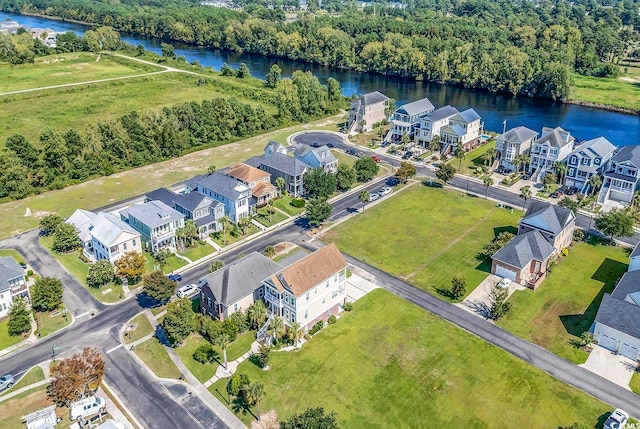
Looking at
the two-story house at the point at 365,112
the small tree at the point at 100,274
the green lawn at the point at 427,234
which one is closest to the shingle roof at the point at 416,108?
the two-story house at the point at 365,112

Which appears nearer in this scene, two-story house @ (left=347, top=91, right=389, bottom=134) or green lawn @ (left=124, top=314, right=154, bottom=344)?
green lawn @ (left=124, top=314, right=154, bottom=344)

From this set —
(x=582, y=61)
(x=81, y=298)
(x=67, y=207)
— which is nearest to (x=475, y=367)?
(x=81, y=298)

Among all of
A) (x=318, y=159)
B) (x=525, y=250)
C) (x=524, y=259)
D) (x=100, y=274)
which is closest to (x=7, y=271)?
(x=100, y=274)

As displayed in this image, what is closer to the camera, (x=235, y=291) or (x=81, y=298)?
(x=235, y=291)

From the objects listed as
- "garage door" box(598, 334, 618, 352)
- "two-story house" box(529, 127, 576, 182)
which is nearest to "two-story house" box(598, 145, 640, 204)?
"two-story house" box(529, 127, 576, 182)

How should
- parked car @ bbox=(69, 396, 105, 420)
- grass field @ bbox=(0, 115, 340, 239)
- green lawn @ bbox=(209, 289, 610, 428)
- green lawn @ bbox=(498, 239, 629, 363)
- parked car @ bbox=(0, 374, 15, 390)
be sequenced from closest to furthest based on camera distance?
parked car @ bbox=(69, 396, 105, 420)
green lawn @ bbox=(209, 289, 610, 428)
parked car @ bbox=(0, 374, 15, 390)
green lawn @ bbox=(498, 239, 629, 363)
grass field @ bbox=(0, 115, 340, 239)

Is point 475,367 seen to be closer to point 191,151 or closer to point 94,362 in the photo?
point 94,362

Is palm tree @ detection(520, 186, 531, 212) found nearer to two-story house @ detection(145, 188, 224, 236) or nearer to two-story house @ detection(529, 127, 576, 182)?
two-story house @ detection(529, 127, 576, 182)
